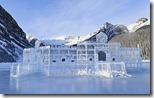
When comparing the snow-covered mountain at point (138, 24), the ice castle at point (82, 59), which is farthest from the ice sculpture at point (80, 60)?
the snow-covered mountain at point (138, 24)

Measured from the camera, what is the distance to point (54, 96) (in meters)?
3.83

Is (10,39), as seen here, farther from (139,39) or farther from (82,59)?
(139,39)

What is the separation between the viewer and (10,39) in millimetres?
4555

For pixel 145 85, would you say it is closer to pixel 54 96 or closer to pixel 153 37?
pixel 153 37

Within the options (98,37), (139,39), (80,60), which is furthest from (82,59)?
(139,39)

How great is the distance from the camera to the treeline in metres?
3.99

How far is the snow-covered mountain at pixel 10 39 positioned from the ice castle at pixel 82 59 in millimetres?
159

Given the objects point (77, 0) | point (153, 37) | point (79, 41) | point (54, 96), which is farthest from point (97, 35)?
point (54, 96)

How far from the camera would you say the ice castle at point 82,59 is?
428 cm

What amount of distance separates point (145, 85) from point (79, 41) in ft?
4.32

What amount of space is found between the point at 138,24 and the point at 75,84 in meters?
1.34

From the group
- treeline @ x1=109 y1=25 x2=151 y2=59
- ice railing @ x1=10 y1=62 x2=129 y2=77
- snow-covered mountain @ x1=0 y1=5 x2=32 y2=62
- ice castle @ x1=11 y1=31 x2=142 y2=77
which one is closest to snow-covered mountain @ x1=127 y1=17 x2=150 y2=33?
treeline @ x1=109 y1=25 x2=151 y2=59

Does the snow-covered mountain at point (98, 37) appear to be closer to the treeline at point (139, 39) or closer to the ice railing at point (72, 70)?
the treeline at point (139, 39)

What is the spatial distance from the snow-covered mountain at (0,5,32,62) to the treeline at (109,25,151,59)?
1526mm
